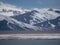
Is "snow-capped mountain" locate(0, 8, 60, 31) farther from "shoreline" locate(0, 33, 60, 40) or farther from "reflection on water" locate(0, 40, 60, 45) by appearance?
"reflection on water" locate(0, 40, 60, 45)

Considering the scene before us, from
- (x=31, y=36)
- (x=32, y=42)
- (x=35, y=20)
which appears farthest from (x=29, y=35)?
(x=35, y=20)

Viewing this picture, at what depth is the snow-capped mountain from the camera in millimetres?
4863

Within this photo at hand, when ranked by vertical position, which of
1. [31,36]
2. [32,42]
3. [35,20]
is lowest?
[32,42]

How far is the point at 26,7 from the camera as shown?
4.93 meters

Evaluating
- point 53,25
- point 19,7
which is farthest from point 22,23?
point 53,25

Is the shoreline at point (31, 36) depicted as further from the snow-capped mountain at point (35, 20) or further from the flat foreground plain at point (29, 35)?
the snow-capped mountain at point (35, 20)

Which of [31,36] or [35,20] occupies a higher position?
[35,20]

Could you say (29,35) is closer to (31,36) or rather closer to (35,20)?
(31,36)

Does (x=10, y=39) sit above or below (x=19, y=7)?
below

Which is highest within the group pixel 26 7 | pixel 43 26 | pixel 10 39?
pixel 26 7

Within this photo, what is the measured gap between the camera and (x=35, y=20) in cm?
491

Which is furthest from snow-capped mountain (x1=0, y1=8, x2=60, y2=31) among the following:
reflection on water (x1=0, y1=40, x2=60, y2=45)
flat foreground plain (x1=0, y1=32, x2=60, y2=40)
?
reflection on water (x1=0, y1=40, x2=60, y2=45)

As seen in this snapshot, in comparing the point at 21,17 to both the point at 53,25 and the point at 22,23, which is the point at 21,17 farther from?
the point at 53,25

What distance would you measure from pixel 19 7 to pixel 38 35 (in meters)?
0.98
